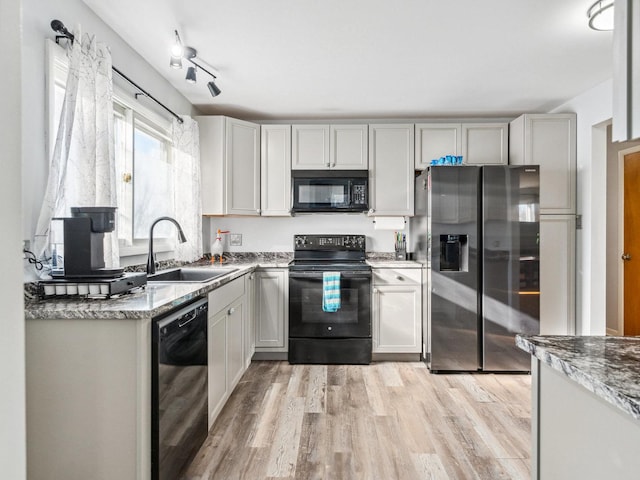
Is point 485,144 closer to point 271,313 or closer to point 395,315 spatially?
point 395,315

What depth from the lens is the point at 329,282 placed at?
3.29 metres

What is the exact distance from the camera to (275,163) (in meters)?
3.69

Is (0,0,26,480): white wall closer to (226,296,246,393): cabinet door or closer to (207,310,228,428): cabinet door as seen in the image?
(207,310,228,428): cabinet door

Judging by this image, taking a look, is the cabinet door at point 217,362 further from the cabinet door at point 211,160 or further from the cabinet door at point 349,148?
the cabinet door at point 349,148

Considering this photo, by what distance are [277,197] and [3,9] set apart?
9.81 ft

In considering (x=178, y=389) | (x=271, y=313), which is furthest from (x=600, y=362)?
(x=271, y=313)

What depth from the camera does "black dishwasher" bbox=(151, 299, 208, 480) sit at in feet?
4.61

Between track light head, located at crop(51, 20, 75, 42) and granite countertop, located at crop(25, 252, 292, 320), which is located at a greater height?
track light head, located at crop(51, 20, 75, 42)

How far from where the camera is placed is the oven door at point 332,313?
3.35 metres

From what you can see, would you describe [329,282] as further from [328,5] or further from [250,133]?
[328,5]

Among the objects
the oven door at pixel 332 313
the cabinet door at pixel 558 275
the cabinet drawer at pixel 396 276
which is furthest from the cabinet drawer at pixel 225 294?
the cabinet door at pixel 558 275

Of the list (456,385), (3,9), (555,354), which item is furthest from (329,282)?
(3,9)

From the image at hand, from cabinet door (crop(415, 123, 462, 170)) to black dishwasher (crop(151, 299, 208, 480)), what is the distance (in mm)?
2629

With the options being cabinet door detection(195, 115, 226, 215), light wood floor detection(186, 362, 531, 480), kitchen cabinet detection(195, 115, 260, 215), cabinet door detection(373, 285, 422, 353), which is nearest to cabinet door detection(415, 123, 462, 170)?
cabinet door detection(373, 285, 422, 353)
